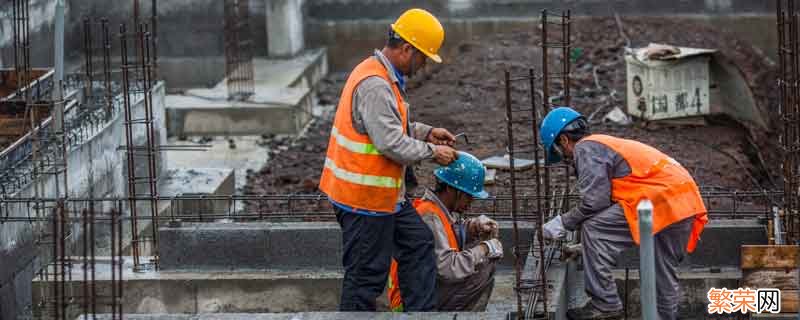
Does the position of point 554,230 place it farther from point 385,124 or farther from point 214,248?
point 214,248

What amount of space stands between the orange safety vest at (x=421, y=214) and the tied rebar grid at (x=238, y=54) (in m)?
8.91

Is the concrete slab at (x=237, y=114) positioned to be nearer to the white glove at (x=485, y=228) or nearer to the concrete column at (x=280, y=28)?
the concrete column at (x=280, y=28)

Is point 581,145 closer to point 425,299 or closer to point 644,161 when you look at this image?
point 644,161

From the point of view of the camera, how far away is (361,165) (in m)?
6.63

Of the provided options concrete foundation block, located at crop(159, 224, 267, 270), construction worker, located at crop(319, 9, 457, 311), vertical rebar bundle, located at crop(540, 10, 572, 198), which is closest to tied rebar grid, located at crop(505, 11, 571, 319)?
vertical rebar bundle, located at crop(540, 10, 572, 198)

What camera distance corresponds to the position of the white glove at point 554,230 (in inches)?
273

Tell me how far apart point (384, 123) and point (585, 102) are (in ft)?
27.2

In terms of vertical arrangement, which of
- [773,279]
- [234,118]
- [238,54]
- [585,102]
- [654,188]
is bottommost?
[773,279]

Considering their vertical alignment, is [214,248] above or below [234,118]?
below

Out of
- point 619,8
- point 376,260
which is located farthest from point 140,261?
point 619,8

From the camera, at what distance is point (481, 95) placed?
595 inches

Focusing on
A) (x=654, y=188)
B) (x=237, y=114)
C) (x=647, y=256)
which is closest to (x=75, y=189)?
(x=654, y=188)

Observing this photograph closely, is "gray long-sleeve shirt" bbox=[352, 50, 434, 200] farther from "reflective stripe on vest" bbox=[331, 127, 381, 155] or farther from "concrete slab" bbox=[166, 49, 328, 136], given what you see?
"concrete slab" bbox=[166, 49, 328, 136]

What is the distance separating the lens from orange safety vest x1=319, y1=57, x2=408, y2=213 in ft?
21.7
